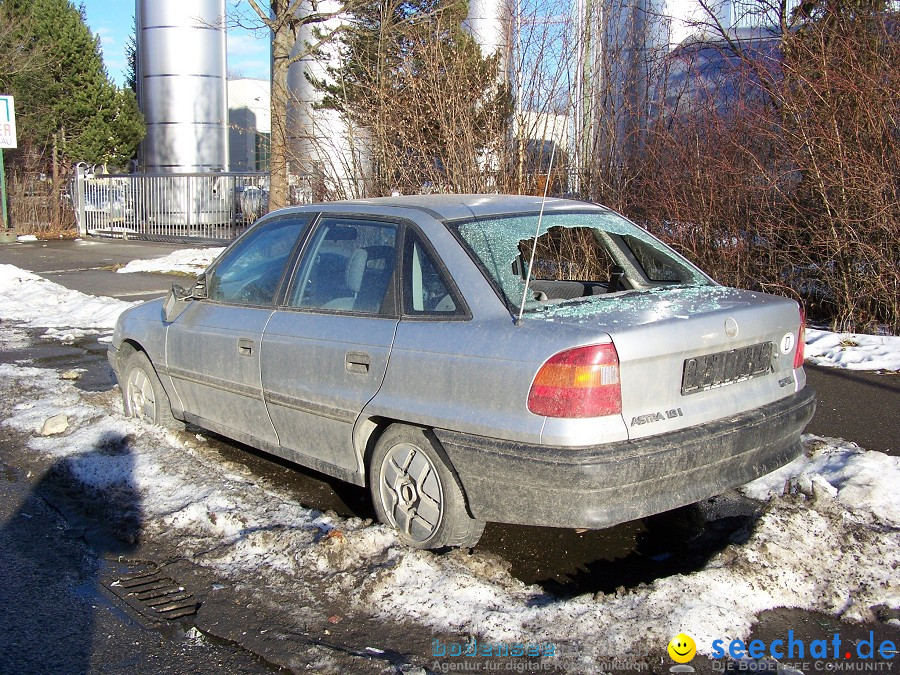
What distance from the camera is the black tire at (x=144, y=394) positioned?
18.9ft

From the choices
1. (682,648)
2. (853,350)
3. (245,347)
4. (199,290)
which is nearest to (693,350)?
(682,648)

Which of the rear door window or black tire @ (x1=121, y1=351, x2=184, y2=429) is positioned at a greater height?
the rear door window

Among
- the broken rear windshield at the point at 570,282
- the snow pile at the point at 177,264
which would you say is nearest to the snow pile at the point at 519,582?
the broken rear windshield at the point at 570,282

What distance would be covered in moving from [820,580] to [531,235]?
202cm

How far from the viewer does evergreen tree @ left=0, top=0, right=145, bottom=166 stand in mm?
Result: 26422

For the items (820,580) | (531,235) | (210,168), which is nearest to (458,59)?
(531,235)

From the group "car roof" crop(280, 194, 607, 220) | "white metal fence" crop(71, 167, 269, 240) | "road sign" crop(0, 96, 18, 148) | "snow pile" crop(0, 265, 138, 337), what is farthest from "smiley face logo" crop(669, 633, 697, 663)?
"road sign" crop(0, 96, 18, 148)

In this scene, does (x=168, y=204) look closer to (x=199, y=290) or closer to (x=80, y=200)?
(x=80, y=200)

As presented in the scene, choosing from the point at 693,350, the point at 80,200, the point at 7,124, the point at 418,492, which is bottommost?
the point at 418,492

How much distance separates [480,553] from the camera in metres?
4.07

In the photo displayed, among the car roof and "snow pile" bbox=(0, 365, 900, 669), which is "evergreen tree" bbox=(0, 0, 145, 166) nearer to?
"snow pile" bbox=(0, 365, 900, 669)

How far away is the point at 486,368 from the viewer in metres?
3.58

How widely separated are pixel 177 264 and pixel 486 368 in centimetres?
1531

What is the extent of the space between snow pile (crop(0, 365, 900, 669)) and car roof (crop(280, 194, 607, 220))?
5.17ft
